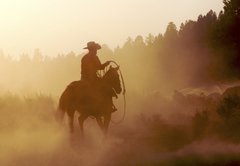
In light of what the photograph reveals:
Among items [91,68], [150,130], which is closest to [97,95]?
[91,68]

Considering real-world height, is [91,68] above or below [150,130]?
above

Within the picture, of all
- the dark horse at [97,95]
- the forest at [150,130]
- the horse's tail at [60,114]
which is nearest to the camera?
the forest at [150,130]

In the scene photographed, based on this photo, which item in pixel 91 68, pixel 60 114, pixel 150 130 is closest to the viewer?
pixel 91 68

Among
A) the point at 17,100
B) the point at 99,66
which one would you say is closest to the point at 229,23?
the point at 17,100

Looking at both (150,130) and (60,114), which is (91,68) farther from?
(150,130)

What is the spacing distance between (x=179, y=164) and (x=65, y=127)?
27.1 feet

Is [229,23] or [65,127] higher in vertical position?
[229,23]

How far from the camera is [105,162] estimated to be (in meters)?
15.8

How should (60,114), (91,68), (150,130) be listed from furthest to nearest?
1. (150,130)
2. (60,114)
3. (91,68)

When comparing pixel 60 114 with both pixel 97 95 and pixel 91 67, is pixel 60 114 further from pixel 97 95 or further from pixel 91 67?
pixel 91 67

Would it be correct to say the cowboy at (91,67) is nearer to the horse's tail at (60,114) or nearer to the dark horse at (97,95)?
the dark horse at (97,95)

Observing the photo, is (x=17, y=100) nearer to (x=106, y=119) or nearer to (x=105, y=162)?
(x=106, y=119)

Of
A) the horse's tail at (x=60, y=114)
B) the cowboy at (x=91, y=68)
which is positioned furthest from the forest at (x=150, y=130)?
the cowboy at (x=91, y=68)

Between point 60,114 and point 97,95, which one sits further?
point 60,114
